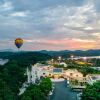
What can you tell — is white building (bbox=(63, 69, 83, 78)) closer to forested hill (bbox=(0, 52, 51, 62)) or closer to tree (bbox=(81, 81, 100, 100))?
forested hill (bbox=(0, 52, 51, 62))

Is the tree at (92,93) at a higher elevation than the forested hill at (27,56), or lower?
lower

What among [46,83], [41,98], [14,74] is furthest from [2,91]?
[14,74]

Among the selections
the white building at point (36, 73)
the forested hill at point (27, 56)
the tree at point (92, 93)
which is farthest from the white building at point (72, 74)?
the tree at point (92, 93)

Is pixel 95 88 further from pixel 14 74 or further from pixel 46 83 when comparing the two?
pixel 14 74

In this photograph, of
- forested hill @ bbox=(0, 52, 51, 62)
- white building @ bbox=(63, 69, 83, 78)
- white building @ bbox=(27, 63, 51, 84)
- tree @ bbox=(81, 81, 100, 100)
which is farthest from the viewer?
forested hill @ bbox=(0, 52, 51, 62)

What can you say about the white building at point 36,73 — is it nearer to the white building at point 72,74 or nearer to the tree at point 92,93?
the white building at point 72,74

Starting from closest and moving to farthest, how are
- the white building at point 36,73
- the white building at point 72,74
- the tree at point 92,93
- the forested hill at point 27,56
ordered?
the tree at point 92,93
the white building at point 36,73
the white building at point 72,74
the forested hill at point 27,56

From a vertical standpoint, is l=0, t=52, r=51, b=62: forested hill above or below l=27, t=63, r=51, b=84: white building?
above

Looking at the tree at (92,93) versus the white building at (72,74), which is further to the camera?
the white building at (72,74)

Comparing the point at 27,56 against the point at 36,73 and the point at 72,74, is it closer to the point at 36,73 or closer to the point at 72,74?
the point at 72,74

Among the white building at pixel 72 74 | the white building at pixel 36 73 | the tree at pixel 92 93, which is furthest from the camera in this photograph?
the white building at pixel 72 74

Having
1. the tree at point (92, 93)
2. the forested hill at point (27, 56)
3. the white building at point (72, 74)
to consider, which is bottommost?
the white building at point (72, 74)

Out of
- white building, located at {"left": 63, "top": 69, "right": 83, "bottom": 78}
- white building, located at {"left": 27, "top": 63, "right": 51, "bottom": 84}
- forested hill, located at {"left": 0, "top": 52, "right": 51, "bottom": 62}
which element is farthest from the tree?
forested hill, located at {"left": 0, "top": 52, "right": 51, "bottom": 62}
